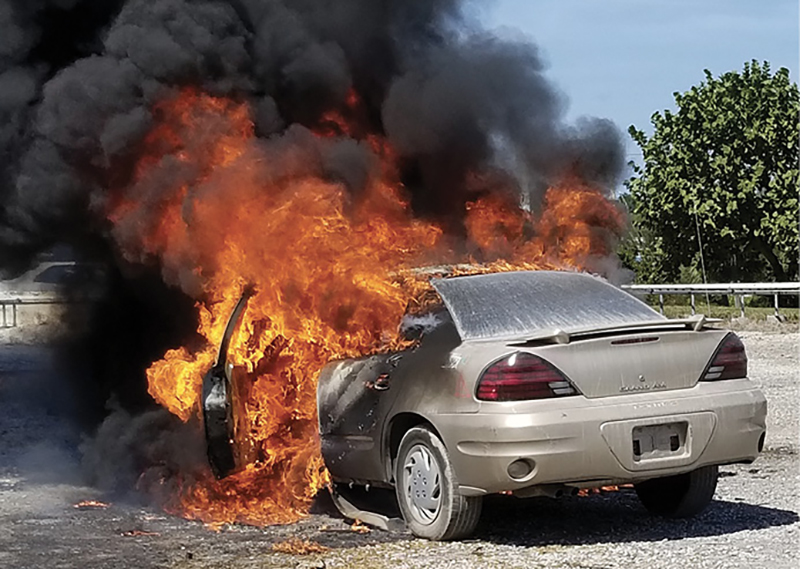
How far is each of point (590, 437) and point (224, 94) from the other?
16.0 ft

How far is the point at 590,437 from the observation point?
19.4 feet

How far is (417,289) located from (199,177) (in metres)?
2.40

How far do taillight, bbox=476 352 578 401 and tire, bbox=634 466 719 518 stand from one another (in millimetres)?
1163

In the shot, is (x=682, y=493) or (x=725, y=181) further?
(x=725, y=181)

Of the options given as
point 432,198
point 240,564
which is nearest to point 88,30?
point 432,198

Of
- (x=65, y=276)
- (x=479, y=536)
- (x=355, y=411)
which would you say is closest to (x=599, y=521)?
(x=479, y=536)

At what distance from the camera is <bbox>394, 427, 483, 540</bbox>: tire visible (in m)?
6.22

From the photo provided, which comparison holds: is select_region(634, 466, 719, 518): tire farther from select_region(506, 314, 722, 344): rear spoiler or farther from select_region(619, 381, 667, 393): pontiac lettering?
select_region(506, 314, 722, 344): rear spoiler

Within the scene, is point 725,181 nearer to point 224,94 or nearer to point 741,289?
point 741,289

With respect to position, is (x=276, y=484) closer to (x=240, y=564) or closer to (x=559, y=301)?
(x=240, y=564)

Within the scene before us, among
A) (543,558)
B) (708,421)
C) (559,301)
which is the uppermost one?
(559,301)

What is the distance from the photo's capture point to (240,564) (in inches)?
236

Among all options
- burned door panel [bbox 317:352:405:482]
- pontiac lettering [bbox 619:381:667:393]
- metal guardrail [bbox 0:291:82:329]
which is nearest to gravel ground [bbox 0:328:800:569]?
burned door panel [bbox 317:352:405:482]

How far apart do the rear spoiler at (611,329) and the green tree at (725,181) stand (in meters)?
33.2
